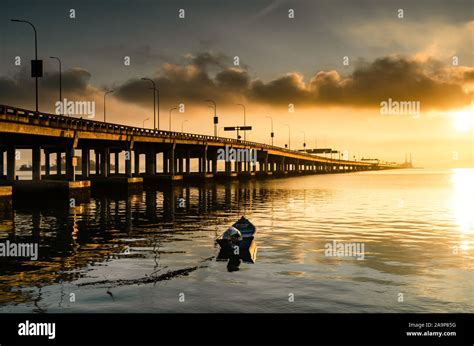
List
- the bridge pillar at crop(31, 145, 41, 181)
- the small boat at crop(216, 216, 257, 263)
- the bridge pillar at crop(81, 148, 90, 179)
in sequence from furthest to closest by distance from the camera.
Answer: the bridge pillar at crop(81, 148, 90, 179) < the bridge pillar at crop(31, 145, 41, 181) < the small boat at crop(216, 216, 257, 263)

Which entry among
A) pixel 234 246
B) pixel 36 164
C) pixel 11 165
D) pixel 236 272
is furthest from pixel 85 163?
pixel 236 272

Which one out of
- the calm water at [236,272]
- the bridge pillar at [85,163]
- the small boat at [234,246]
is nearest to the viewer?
the calm water at [236,272]

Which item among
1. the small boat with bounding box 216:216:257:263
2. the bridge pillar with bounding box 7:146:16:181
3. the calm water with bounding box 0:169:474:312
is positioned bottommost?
the calm water with bounding box 0:169:474:312

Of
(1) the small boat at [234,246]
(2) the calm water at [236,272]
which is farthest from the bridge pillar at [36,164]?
(1) the small boat at [234,246]

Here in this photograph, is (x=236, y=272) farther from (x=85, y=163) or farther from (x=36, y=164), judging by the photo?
(x=85, y=163)

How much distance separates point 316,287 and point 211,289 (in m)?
3.62

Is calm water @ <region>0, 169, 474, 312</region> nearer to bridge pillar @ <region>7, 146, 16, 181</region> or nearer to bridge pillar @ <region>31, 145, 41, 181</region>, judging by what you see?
bridge pillar @ <region>7, 146, 16, 181</region>

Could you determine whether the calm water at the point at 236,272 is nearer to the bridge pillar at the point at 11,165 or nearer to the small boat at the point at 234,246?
the small boat at the point at 234,246

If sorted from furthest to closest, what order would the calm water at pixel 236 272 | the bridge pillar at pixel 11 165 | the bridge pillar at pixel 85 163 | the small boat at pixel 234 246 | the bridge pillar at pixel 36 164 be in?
the bridge pillar at pixel 85 163
the bridge pillar at pixel 36 164
the bridge pillar at pixel 11 165
the small boat at pixel 234 246
the calm water at pixel 236 272

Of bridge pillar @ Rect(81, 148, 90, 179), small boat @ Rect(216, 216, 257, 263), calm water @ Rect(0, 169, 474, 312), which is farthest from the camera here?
bridge pillar @ Rect(81, 148, 90, 179)

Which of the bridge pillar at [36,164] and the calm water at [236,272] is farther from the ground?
the bridge pillar at [36,164]

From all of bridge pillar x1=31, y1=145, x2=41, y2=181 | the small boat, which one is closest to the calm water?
the small boat
